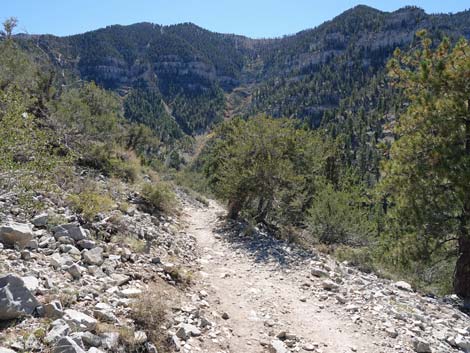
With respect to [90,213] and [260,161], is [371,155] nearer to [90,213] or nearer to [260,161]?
[260,161]

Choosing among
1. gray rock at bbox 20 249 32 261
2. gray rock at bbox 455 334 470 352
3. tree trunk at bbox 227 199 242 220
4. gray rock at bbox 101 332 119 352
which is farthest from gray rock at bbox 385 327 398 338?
tree trunk at bbox 227 199 242 220

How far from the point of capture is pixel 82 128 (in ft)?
58.1

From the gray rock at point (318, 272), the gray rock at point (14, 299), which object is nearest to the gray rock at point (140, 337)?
the gray rock at point (14, 299)

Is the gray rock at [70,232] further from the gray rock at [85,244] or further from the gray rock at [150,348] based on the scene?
the gray rock at [150,348]

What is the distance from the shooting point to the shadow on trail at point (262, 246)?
1027 centimetres

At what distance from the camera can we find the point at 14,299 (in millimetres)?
4035

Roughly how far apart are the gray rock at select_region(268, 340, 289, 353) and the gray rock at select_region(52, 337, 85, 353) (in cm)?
→ 289

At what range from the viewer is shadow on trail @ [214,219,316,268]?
10.3m

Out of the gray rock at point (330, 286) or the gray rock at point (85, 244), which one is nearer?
the gray rock at point (85, 244)

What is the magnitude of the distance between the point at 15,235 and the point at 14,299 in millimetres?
1932

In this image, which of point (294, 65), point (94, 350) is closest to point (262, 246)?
point (94, 350)

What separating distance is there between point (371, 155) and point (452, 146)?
237 ft

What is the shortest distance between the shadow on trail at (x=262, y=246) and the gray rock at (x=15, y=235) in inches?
237

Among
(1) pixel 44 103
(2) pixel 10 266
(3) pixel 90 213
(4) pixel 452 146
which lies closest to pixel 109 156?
(1) pixel 44 103
